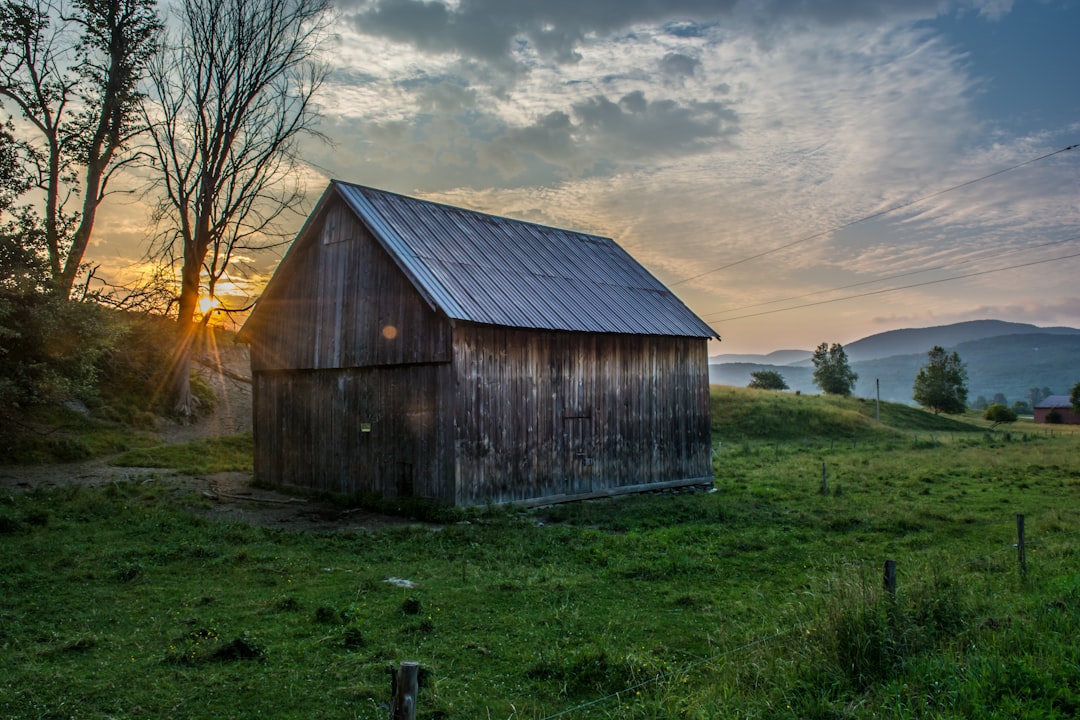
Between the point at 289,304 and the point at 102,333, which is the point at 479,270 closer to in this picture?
the point at 289,304

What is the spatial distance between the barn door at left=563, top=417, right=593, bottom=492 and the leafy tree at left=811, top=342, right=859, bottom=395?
69.6 meters

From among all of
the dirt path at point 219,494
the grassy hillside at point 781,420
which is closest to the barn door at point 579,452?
the dirt path at point 219,494

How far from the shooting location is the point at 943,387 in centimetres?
7706

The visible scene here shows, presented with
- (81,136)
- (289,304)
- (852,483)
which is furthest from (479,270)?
(81,136)

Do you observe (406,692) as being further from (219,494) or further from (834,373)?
(834,373)

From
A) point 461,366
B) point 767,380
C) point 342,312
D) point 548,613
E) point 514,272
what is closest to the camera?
point 548,613

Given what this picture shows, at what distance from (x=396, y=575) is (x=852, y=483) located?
17.6 meters

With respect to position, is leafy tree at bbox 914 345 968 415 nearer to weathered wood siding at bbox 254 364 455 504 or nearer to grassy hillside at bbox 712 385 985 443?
grassy hillside at bbox 712 385 985 443

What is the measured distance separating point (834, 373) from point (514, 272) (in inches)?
2805

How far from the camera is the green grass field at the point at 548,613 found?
6.38 m

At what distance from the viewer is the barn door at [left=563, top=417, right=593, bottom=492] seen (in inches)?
790

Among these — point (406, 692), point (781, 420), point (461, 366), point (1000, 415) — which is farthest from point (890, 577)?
point (1000, 415)

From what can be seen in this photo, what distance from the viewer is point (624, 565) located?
12148mm

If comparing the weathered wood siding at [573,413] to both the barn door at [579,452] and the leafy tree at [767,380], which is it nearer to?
the barn door at [579,452]
